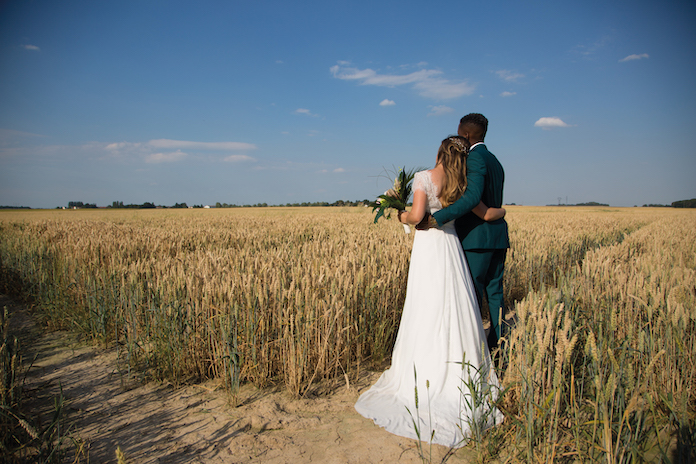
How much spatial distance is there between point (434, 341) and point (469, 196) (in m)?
1.13

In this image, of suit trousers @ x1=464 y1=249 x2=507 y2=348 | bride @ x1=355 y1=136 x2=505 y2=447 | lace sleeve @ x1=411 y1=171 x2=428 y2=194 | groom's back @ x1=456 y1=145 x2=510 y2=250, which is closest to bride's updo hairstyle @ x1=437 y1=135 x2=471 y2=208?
bride @ x1=355 y1=136 x2=505 y2=447

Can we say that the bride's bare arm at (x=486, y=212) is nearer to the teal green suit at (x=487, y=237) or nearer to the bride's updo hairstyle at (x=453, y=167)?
the teal green suit at (x=487, y=237)

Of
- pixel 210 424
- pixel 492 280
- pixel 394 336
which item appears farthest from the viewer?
pixel 394 336

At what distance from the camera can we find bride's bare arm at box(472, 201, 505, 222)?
2855 millimetres

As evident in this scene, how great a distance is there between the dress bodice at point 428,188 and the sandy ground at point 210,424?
164 centimetres

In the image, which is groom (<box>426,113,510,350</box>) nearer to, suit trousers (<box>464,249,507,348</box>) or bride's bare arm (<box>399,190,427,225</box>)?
suit trousers (<box>464,249,507,348</box>)

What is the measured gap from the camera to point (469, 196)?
8.67 feet

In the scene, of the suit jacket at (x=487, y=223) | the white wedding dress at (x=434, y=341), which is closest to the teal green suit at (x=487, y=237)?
the suit jacket at (x=487, y=223)

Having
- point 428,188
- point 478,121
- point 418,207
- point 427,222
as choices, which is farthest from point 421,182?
point 478,121

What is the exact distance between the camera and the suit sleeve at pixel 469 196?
103 inches

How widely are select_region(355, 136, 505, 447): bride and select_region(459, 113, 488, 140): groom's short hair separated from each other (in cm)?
46

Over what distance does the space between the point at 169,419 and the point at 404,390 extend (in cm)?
174

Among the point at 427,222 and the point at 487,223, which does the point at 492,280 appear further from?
the point at 427,222

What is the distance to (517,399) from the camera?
225 cm
